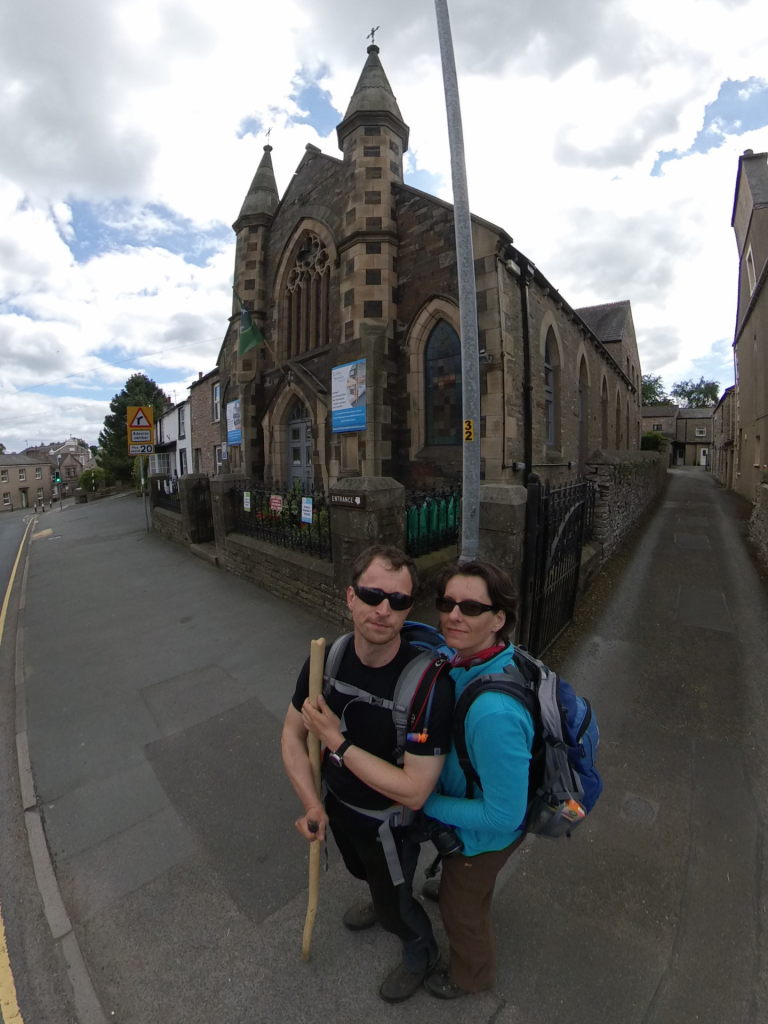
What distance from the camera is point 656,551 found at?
31.8ft

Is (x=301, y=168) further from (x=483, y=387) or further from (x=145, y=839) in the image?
(x=145, y=839)

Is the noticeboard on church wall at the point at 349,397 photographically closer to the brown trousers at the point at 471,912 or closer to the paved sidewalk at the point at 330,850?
the paved sidewalk at the point at 330,850

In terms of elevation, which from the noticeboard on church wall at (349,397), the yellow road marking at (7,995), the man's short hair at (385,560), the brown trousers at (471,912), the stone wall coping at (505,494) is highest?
the noticeboard on church wall at (349,397)

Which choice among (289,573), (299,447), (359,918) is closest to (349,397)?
(299,447)

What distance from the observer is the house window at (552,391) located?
11008 mm

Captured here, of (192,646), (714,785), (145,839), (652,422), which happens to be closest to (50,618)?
(192,646)

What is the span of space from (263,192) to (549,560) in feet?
53.2

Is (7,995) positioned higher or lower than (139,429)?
lower

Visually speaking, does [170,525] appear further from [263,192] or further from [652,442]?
[652,442]

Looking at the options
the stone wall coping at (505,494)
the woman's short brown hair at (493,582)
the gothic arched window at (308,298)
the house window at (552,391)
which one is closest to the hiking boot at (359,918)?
the woman's short brown hair at (493,582)

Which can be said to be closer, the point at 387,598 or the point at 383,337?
the point at 387,598

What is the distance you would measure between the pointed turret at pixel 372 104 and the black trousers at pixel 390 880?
13687mm

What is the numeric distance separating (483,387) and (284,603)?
5443 mm

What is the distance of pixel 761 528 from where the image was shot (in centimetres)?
910
